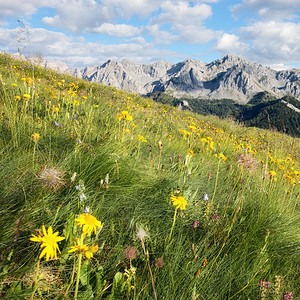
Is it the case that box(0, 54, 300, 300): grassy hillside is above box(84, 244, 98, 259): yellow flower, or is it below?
below

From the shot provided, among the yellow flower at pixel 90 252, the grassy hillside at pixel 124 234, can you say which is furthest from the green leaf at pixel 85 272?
the yellow flower at pixel 90 252

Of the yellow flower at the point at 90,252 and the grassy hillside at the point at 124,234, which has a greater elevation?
the yellow flower at the point at 90,252

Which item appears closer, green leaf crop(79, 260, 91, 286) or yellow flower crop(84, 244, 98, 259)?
yellow flower crop(84, 244, 98, 259)

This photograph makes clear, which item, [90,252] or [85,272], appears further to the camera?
[85,272]

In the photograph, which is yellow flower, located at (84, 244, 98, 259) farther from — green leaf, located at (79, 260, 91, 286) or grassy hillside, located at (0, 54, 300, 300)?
green leaf, located at (79, 260, 91, 286)

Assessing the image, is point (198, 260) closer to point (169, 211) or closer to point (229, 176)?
point (169, 211)

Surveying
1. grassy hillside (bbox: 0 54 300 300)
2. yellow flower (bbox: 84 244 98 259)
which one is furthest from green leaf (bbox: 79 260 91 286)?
yellow flower (bbox: 84 244 98 259)

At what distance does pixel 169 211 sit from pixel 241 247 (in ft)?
2.15

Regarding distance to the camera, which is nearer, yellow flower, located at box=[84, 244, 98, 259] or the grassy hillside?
yellow flower, located at box=[84, 244, 98, 259]

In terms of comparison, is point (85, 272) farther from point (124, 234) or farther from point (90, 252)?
point (90, 252)

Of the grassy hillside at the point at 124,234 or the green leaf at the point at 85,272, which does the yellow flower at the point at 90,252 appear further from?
the green leaf at the point at 85,272

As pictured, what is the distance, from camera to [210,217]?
1.96 meters

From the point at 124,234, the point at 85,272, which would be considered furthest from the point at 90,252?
the point at 124,234

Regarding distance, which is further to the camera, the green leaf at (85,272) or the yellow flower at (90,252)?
the green leaf at (85,272)
